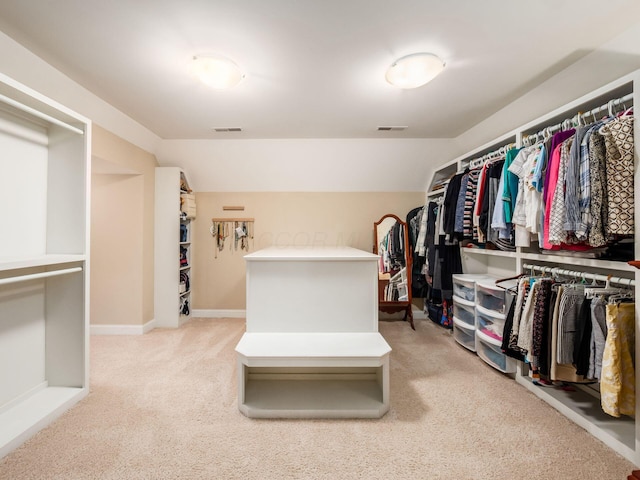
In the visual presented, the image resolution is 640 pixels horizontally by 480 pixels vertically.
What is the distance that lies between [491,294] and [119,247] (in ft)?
13.2

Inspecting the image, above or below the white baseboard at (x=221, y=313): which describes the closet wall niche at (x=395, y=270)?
above

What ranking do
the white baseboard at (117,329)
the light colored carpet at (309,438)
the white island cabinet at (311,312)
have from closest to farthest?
the light colored carpet at (309,438), the white island cabinet at (311,312), the white baseboard at (117,329)

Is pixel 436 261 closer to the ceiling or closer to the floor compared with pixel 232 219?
closer to the floor

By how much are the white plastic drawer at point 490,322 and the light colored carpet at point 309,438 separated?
0.33 meters

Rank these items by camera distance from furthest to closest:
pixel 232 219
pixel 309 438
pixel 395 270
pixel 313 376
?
pixel 232 219 < pixel 395 270 < pixel 313 376 < pixel 309 438

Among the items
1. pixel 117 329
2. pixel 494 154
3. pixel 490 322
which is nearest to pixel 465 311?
pixel 490 322

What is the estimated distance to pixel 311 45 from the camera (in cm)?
189

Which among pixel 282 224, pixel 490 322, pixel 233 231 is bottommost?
pixel 490 322

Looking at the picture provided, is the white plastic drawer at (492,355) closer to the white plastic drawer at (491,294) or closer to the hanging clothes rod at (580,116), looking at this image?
the white plastic drawer at (491,294)

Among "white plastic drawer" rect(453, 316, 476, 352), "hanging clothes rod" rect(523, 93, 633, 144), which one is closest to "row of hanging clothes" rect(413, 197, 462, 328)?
"white plastic drawer" rect(453, 316, 476, 352)

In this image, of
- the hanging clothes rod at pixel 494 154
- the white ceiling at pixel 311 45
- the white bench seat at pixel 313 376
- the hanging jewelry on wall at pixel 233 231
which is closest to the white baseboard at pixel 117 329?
the hanging jewelry on wall at pixel 233 231

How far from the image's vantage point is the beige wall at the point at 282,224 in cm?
418

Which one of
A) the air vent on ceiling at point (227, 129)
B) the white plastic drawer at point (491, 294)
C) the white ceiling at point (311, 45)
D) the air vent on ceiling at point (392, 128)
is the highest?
the air vent on ceiling at point (392, 128)

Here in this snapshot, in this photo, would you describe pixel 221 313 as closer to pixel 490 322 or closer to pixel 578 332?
pixel 490 322
